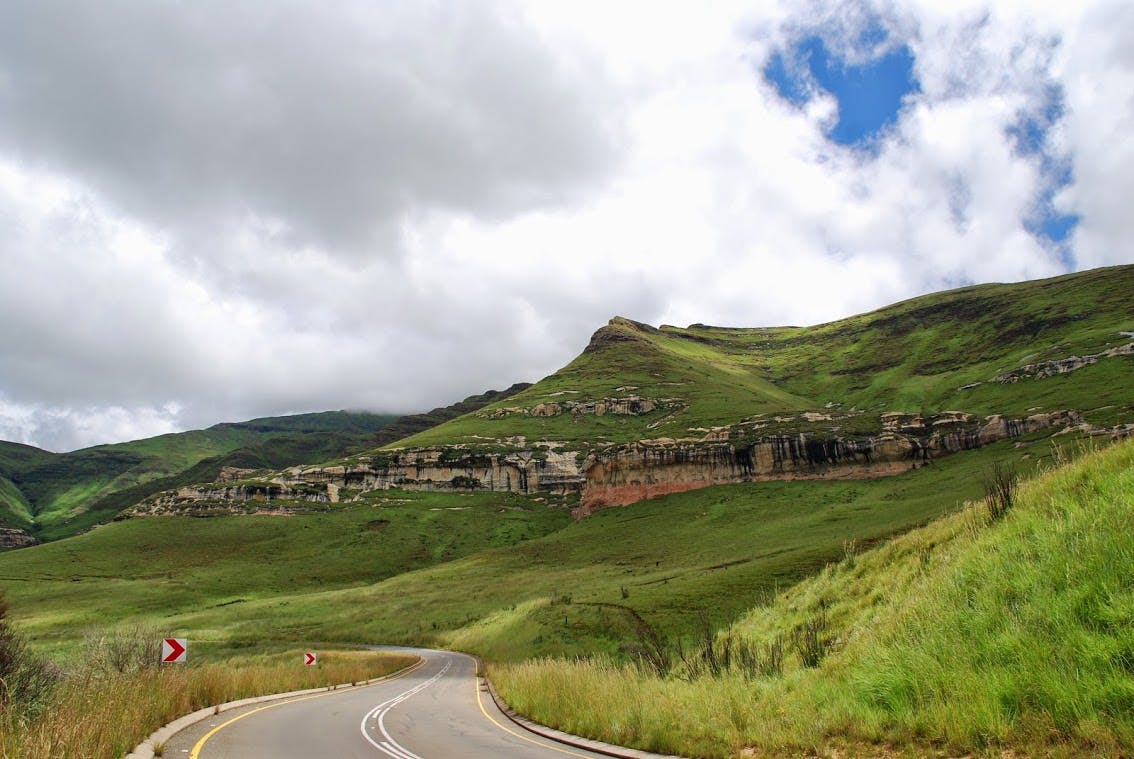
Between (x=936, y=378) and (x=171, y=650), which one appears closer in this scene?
(x=171, y=650)

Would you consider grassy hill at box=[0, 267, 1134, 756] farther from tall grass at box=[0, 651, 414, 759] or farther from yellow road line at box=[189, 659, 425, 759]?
tall grass at box=[0, 651, 414, 759]

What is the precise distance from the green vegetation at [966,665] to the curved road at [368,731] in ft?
7.06

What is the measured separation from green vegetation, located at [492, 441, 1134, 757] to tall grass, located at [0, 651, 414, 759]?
8.97 m

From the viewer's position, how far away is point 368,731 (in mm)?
15703

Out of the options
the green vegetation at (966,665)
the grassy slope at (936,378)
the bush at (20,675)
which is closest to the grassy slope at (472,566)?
the green vegetation at (966,665)

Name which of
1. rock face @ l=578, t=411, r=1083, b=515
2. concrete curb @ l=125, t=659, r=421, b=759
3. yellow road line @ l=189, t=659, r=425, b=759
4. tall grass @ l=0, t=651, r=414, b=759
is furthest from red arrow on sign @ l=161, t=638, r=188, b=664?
rock face @ l=578, t=411, r=1083, b=515

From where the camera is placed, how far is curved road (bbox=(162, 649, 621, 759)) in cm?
1234

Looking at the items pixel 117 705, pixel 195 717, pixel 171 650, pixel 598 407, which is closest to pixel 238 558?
pixel 598 407

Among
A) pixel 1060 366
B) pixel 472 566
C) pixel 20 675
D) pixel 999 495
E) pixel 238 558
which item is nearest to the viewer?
pixel 20 675

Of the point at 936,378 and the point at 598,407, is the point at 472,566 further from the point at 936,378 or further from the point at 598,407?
the point at 936,378

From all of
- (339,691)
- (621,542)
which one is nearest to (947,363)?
(621,542)

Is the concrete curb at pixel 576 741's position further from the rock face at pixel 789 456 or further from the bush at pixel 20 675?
the rock face at pixel 789 456

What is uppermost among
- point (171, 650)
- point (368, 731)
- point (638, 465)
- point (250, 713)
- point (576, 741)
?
point (171, 650)

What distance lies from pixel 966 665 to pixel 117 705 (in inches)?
575
